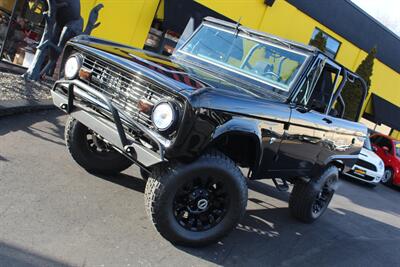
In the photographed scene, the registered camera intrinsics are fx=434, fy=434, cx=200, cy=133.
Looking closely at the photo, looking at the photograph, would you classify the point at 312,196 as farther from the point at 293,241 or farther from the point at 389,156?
the point at 389,156

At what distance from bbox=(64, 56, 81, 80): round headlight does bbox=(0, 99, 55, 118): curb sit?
2.08m

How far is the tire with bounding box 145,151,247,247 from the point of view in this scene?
350cm

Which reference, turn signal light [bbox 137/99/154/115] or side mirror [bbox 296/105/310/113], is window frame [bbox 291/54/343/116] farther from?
turn signal light [bbox 137/99/154/115]

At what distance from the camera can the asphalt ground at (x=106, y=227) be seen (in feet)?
11.0

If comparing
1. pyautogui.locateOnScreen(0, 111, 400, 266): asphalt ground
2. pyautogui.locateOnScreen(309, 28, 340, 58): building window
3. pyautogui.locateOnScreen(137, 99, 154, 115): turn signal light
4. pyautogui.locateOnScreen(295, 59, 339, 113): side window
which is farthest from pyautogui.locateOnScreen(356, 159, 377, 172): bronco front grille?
pyautogui.locateOnScreen(137, 99, 154, 115): turn signal light

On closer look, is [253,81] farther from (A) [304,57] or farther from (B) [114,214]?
(B) [114,214]

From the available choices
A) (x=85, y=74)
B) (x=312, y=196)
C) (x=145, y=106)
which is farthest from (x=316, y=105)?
(x=85, y=74)

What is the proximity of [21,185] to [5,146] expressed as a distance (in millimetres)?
1083

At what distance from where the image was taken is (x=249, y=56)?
15.9ft

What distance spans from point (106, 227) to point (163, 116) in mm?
1214

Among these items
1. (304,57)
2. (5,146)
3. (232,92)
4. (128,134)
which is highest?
(304,57)

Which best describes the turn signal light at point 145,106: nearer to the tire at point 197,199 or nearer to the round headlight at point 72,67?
the tire at point 197,199

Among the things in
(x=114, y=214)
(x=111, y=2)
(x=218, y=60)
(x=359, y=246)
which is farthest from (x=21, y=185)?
(x=111, y=2)

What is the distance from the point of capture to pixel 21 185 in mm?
4141
